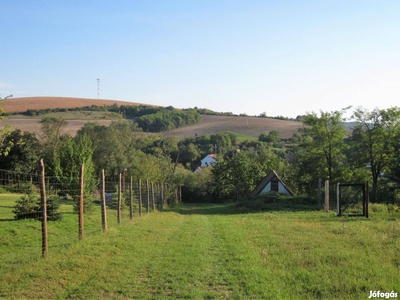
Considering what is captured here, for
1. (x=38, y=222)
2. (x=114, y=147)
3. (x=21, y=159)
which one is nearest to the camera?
(x=38, y=222)

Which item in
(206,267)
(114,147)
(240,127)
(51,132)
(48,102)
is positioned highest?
(48,102)

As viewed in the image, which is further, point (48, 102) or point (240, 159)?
point (48, 102)

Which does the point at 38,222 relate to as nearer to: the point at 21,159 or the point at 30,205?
the point at 30,205

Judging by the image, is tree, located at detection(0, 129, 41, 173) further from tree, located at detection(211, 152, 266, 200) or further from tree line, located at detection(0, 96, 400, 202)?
tree, located at detection(211, 152, 266, 200)

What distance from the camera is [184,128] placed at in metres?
116

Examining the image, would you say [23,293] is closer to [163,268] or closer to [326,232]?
[163,268]

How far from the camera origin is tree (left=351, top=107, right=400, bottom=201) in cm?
3769

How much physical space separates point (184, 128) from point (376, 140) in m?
80.9

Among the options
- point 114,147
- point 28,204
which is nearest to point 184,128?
point 114,147

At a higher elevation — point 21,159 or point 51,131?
point 51,131

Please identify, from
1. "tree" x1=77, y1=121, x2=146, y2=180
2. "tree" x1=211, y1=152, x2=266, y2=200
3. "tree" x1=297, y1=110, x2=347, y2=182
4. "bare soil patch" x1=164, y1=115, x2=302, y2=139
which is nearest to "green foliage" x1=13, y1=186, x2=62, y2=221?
"tree" x1=297, y1=110, x2=347, y2=182

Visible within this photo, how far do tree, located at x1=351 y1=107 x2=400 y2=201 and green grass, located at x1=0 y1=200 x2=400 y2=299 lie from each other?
26.3 metres

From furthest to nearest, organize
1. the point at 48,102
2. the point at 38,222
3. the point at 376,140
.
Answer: the point at 48,102 < the point at 376,140 < the point at 38,222

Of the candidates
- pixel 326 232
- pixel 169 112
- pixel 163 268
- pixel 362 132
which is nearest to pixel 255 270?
pixel 163 268
